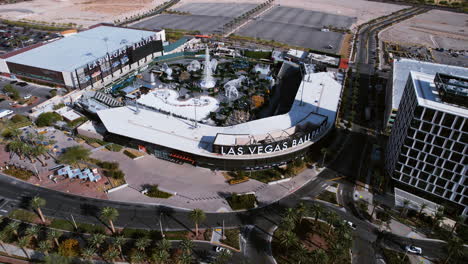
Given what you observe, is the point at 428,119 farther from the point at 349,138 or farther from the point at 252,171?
the point at 252,171

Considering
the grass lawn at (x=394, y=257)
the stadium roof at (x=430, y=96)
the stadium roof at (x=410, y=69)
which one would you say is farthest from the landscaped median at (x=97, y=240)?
the stadium roof at (x=410, y=69)

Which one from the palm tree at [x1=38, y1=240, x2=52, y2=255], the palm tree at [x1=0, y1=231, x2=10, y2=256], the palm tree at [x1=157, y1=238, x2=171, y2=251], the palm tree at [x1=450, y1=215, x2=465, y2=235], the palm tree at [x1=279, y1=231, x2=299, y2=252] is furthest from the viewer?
the palm tree at [x1=450, y1=215, x2=465, y2=235]

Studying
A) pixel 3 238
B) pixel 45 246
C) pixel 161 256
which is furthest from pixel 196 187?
pixel 3 238

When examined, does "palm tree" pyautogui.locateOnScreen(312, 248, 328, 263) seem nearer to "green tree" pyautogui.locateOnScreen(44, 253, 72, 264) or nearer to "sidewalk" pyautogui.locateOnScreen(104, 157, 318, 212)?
"sidewalk" pyautogui.locateOnScreen(104, 157, 318, 212)

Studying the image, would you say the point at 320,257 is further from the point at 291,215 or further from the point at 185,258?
the point at 185,258

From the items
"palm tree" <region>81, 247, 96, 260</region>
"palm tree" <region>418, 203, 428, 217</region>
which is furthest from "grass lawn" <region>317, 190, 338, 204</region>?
"palm tree" <region>81, 247, 96, 260</region>
